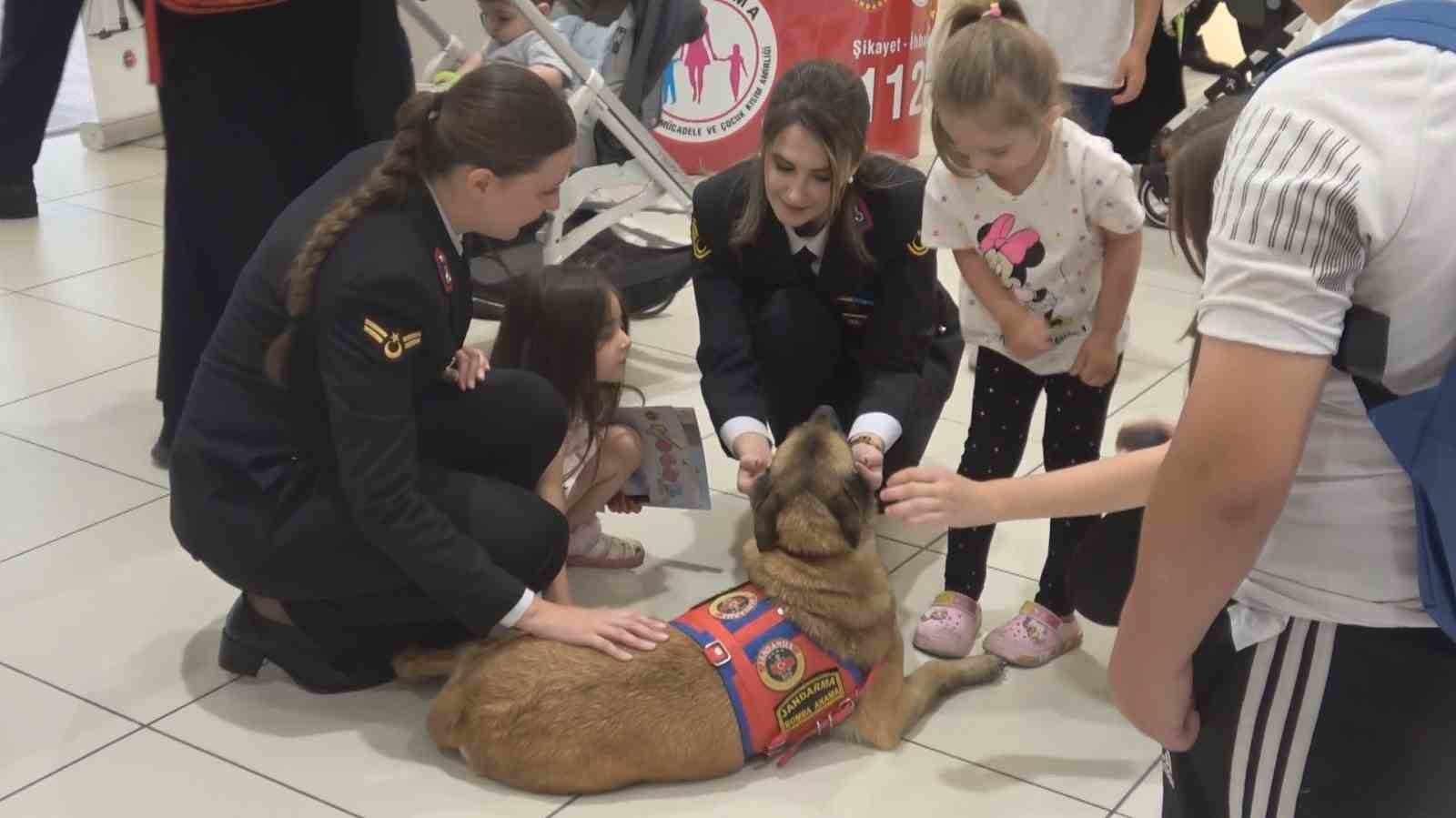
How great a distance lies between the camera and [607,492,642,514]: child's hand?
2588 mm

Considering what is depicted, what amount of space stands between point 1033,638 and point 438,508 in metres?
0.95

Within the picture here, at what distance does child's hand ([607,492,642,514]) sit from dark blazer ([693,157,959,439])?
24cm

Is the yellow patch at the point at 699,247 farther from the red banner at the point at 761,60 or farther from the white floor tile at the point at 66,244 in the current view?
the red banner at the point at 761,60

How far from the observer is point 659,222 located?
175 inches

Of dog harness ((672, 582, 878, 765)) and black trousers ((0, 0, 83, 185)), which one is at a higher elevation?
black trousers ((0, 0, 83, 185))

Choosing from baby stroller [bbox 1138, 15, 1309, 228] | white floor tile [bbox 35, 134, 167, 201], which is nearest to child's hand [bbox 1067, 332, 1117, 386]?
baby stroller [bbox 1138, 15, 1309, 228]

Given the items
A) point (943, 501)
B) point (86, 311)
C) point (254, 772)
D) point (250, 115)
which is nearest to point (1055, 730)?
point (943, 501)

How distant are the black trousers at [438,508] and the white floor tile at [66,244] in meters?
2.07

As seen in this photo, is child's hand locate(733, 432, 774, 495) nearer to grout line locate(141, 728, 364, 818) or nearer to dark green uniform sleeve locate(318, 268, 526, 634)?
dark green uniform sleeve locate(318, 268, 526, 634)

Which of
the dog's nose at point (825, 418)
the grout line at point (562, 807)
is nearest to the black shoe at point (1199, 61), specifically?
the dog's nose at point (825, 418)

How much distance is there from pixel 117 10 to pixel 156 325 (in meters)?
2.06

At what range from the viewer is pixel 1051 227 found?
7.24 feet

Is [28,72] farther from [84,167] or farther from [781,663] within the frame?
[781,663]

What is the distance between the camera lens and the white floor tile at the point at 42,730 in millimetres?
2033
